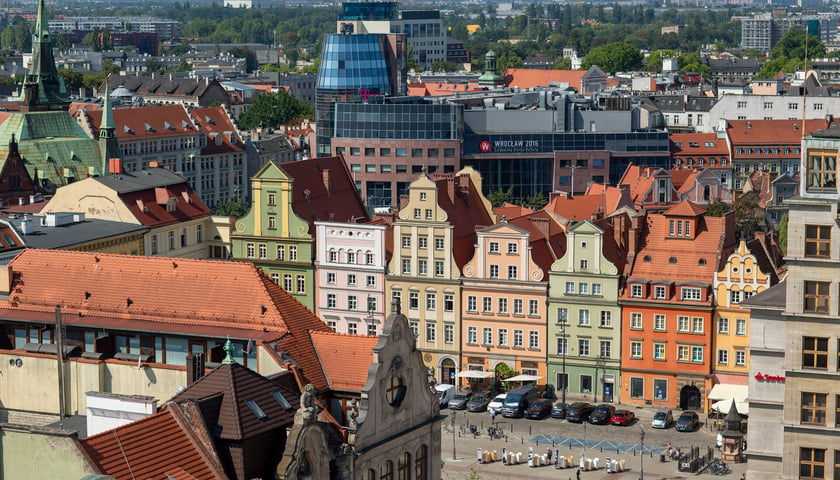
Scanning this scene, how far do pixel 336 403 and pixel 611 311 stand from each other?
5244 centimetres

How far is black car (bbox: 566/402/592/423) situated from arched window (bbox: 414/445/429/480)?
44754 mm

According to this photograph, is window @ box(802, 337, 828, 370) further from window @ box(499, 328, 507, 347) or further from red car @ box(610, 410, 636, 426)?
window @ box(499, 328, 507, 347)

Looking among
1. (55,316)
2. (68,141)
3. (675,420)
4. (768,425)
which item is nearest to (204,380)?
(55,316)

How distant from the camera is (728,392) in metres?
120

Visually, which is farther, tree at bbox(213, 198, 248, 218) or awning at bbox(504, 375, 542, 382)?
tree at bbox(213, 198, 248, 218)

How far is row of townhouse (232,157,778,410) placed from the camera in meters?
124

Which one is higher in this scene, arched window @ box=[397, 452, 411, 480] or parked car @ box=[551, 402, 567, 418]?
arched window @ box=[397, 452, 411, 480]

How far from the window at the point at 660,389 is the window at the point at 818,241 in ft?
171

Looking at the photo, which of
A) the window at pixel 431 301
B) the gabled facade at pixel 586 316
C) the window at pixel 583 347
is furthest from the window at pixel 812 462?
the window at pixel 431 301

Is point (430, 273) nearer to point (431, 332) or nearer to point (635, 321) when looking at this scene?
point (431, 332)

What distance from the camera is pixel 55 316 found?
83.6 meters

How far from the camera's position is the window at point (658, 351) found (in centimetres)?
12569

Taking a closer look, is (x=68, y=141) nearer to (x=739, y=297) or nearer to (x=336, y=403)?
(x=739, y=297)

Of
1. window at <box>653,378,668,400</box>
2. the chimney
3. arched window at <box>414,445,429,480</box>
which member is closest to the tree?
the chimney
